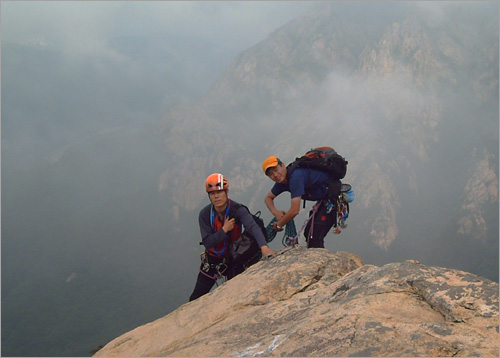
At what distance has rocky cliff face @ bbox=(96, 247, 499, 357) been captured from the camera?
359 centimetres

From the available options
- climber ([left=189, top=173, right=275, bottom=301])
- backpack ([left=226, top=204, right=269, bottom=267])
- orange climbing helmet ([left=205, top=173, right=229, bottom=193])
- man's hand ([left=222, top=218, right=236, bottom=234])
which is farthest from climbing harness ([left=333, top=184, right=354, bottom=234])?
orange climbing helmet ([left=205, top=173, right=229, bottom=193])

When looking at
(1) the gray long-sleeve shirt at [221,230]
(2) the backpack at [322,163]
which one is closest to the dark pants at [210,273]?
(1) the gray long-sleeve shirt at [221,230]

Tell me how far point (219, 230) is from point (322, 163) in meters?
3.21

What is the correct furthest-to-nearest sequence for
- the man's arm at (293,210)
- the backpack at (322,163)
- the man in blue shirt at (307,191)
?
the backpack at (322,163)
the man in blue shirt at (307,191)
the man's arm at (293,210)

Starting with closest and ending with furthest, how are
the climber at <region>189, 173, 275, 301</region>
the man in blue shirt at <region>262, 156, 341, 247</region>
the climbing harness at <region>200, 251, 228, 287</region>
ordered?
the climber at <region>189, 173, 275, 301</region>, the man in blue shirt at <region>262, 156, 341, 247</region>, the climbing harness at <region>200, 251, 228, 287</region>

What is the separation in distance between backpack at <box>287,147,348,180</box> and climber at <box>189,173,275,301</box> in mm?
1890

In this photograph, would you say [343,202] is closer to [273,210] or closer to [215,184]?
[273,210]

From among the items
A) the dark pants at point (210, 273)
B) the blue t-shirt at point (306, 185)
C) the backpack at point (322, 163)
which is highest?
the backpack at point (322, 163)

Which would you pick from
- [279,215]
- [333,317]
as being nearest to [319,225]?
[279,215]

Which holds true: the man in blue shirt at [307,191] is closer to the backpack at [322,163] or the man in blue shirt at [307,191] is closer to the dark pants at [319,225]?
the dark pants at [319,225]

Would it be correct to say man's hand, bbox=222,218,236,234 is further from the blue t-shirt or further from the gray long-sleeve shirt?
the blue t-shirt

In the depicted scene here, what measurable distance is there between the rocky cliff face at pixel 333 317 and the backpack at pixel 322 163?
8.76 feet

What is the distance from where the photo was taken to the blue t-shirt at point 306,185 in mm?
8172

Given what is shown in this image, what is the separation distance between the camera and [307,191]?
8.89 meters
